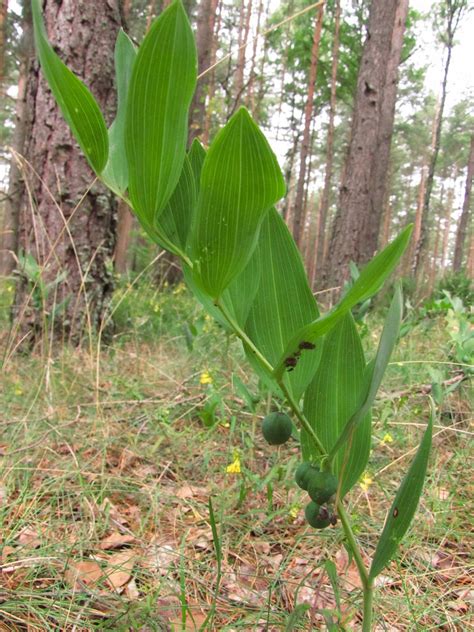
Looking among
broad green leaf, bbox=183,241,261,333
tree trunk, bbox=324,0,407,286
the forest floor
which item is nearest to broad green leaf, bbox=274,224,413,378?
broad green leaf, bbox=183,241,261,333

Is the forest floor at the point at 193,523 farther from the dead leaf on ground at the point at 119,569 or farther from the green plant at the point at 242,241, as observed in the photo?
the green plant at the point at 242,241

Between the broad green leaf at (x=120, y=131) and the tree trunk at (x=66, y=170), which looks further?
the tree trunk at (x=66, y=170)

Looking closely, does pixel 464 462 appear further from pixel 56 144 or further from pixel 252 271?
pixel 56 144

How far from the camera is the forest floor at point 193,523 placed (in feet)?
3.05

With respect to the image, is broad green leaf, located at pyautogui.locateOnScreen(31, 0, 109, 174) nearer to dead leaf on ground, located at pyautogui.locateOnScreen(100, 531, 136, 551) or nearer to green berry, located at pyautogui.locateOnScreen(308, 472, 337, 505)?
green berry, located at pyautogui.locateOnScreen(308, 472, 337, 505)

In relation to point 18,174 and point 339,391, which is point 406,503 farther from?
point 18,174

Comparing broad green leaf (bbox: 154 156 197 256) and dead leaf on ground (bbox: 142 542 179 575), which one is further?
dead leaf on ground (bbox: 142 542 179 575)

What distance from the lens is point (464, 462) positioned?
156 centimetres

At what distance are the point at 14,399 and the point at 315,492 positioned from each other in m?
1.74

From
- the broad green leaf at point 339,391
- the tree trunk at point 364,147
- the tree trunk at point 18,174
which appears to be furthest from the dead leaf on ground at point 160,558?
the tree trunk at point 364,147

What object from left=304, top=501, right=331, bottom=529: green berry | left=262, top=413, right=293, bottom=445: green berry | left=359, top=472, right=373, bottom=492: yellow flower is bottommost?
left=359, top=472, right=373, bottom=492: yellow flower

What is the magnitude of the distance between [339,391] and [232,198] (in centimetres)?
31

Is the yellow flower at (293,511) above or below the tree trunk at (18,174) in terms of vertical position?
below

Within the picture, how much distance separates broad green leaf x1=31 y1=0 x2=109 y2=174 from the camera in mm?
469
